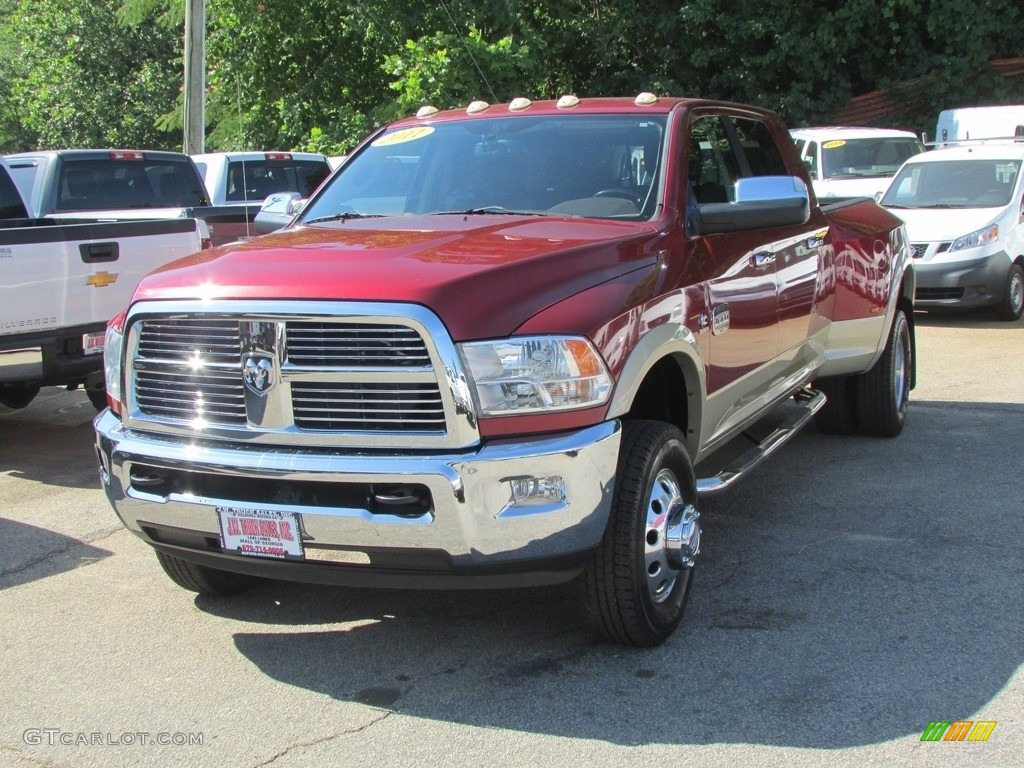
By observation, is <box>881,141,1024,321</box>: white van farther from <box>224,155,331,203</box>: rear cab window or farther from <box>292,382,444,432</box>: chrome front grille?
<box>292,382,444,432</box>: chrome front grille

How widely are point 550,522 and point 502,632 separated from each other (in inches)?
35.2

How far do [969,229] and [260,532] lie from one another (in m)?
10.5

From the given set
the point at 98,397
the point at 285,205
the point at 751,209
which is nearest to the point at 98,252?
the point at 98,397

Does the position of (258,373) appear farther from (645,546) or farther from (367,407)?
(645,546)

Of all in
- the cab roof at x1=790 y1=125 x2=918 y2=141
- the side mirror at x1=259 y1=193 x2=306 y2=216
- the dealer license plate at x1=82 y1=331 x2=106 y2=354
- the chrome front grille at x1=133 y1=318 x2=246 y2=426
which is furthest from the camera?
the cab roof at x1=790 y1=125 x2=918 y2=141

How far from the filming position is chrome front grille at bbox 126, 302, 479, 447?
12.0ft

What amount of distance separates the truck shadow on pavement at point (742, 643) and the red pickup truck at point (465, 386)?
0.25m

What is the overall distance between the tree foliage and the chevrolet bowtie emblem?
13.6m

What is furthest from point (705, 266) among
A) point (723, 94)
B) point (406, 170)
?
point (723, 94)

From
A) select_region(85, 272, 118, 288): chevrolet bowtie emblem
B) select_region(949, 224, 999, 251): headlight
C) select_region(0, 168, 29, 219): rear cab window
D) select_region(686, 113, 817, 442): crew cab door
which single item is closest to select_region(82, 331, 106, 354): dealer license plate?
select_region(85, 272, 118, 288): chevrolet bowtie emblem

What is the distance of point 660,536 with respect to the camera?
4.18 metres

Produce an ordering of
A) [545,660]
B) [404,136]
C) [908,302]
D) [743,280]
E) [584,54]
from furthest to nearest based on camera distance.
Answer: [584,54]
[908,302]
[404,136]
[743,280]
[545,660]

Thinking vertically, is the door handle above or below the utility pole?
below

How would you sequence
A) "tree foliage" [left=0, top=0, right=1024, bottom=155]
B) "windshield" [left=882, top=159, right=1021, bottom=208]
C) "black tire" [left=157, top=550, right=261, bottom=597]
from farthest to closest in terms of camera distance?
1. "tree foliage" [left=0, top=0, right=1024, bottom=155]
2. "windshield" [left=882, top=159, right=1021, bottom=208]
3. "black tire" [left=157, top=550, right=261, bottom=597]
